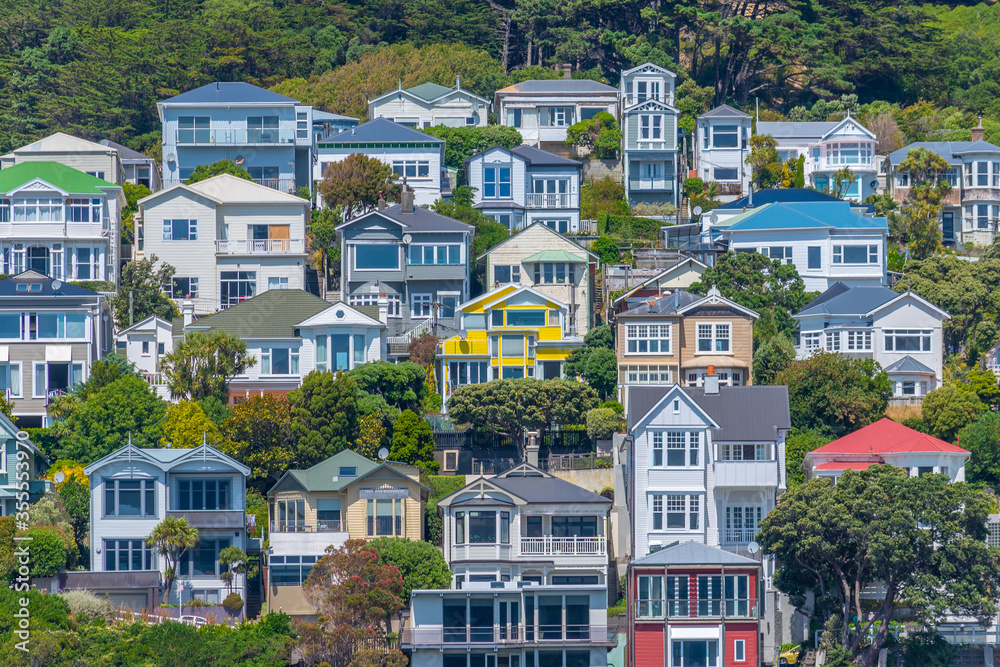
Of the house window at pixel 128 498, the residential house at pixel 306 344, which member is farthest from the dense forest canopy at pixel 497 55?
the house window at pixel 128 498

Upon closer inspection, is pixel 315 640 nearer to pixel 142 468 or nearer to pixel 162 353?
pixel 142 468

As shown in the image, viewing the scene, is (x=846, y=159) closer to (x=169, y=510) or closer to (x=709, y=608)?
(x=709, y=608)

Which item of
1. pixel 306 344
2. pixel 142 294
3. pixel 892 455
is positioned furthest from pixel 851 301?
pixel 142 294

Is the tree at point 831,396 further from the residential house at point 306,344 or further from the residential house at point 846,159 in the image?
the residential house at point 846,159

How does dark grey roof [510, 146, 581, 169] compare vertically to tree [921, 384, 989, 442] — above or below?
above

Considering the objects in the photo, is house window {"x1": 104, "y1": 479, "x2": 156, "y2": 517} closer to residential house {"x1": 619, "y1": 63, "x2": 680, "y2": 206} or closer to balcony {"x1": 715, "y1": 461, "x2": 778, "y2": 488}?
balcony {"x1": 715, "y1": 461, "x2": 778, "y2": 488}

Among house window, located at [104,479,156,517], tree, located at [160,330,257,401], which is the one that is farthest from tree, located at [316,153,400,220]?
house window, located at [104,479,156,517]

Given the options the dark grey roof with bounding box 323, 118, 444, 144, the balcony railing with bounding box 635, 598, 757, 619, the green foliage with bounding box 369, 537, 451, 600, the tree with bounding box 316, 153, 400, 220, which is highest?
the dark grey roof with bounding box 323, 118, 444, 144

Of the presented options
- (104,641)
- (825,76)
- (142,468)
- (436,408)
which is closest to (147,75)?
(825,76)
